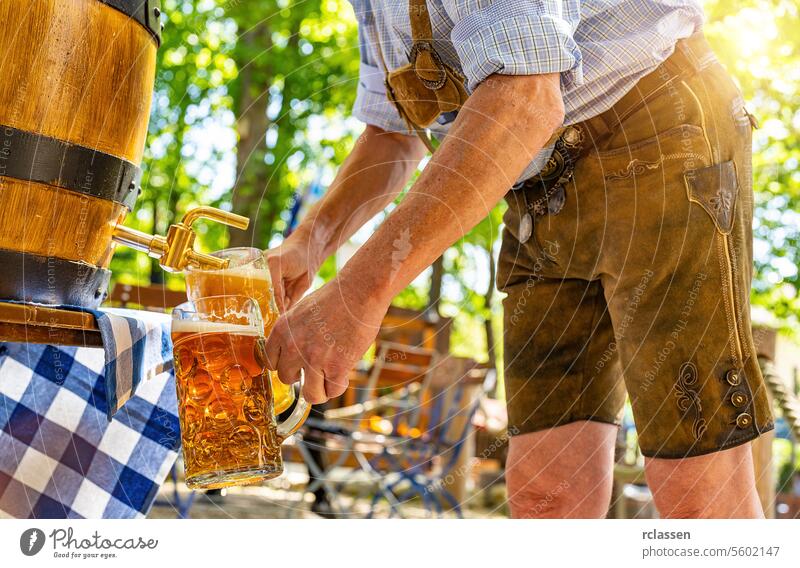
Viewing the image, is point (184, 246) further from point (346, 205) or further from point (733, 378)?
point (733, 378)

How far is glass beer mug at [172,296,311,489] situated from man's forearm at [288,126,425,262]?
1.46 ft

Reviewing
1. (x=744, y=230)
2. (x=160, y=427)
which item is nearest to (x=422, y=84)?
(x=744, y=230)

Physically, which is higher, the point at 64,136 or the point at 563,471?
the point at 64,136

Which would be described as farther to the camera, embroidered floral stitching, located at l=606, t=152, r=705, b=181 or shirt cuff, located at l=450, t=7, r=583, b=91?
embroidered floral stitching, located at l=606, t=152, r=705, b=181

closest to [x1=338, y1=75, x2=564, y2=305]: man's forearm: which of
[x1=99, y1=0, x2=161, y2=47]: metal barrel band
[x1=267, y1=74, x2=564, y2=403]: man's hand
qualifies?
[x1=267, y1=74, x2=564, y2=403]: man's hand

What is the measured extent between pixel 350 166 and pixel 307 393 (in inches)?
24.5

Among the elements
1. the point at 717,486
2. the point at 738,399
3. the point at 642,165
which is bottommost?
the point at 717,486

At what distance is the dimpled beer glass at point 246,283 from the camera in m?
1.11

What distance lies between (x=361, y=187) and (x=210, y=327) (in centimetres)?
60

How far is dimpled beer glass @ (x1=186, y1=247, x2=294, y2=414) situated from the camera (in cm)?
111

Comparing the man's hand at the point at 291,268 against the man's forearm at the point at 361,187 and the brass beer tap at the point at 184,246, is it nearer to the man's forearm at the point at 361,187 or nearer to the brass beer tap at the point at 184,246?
the man's forearm at the point at 361,187

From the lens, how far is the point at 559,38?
101 cm

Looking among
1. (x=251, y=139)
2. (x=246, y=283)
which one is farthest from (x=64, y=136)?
(x=251, y=139)

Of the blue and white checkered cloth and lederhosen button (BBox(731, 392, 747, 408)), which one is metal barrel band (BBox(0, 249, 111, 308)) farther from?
lederhosen button (BBox(731, 392, 747, 408))
